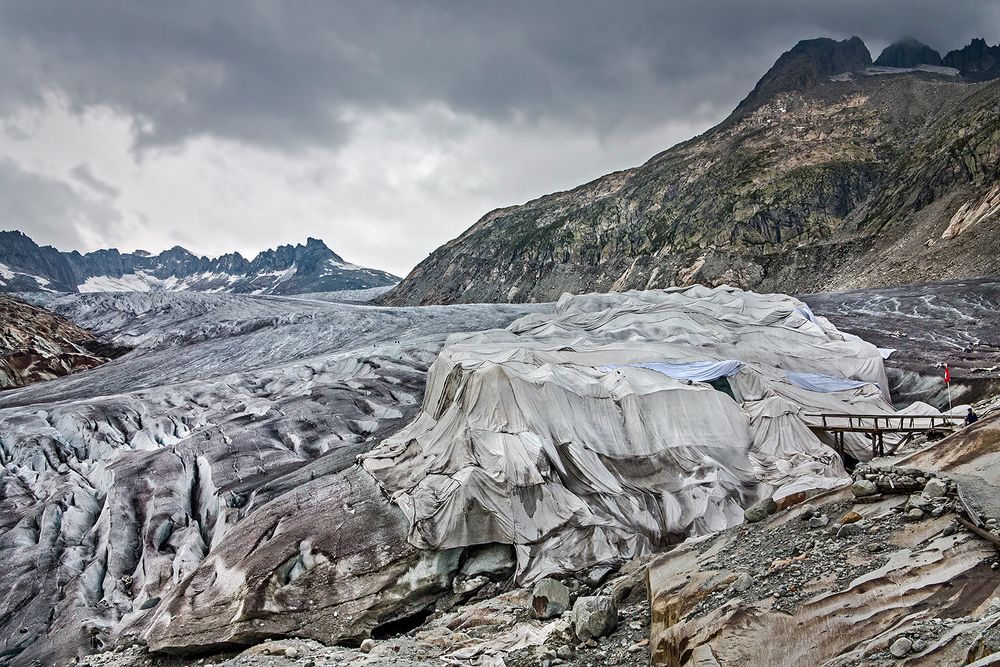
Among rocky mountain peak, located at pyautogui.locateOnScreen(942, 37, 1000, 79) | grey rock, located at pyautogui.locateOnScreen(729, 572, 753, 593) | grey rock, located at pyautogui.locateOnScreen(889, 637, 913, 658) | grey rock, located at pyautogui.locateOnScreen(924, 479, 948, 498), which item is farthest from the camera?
rocky mountain peak, located at pyautogui.locateOnScreen(942, 37, 1000, 79)

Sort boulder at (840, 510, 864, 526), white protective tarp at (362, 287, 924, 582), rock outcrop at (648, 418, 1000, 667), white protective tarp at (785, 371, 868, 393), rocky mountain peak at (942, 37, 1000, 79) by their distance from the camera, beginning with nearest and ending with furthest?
rock outcrop at (648, 418, 1000, 667) → boulder at (840, 510, 864, 526) → white protective tarp at (362, 287, 924, 582) → white protective tarp at (785, 371, 868, 393) → rocky mountain peak at (942, 37, 1000, 79)

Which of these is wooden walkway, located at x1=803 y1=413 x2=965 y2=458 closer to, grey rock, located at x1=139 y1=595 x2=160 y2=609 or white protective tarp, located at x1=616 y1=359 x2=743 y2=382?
white protective tarp, located at x1=616 y1=359 x2=743 y2=382

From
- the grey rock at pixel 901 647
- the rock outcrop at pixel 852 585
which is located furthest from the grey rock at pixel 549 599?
the grey rock at pixel 901 647

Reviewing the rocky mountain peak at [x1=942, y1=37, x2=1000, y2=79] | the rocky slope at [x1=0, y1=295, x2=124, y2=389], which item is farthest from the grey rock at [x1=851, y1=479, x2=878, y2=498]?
the rocky mountain peak at [x1=942, y1=37, x2=1000, y2=79]

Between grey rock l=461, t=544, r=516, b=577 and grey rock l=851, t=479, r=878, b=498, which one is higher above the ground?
grey rock l=851, t=479, r=878, b=498

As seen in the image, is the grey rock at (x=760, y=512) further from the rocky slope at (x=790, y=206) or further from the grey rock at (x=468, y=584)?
the rocky slope at (x=790, y=206)

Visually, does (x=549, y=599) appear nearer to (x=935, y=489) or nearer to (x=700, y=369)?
(x=935, y=489)
